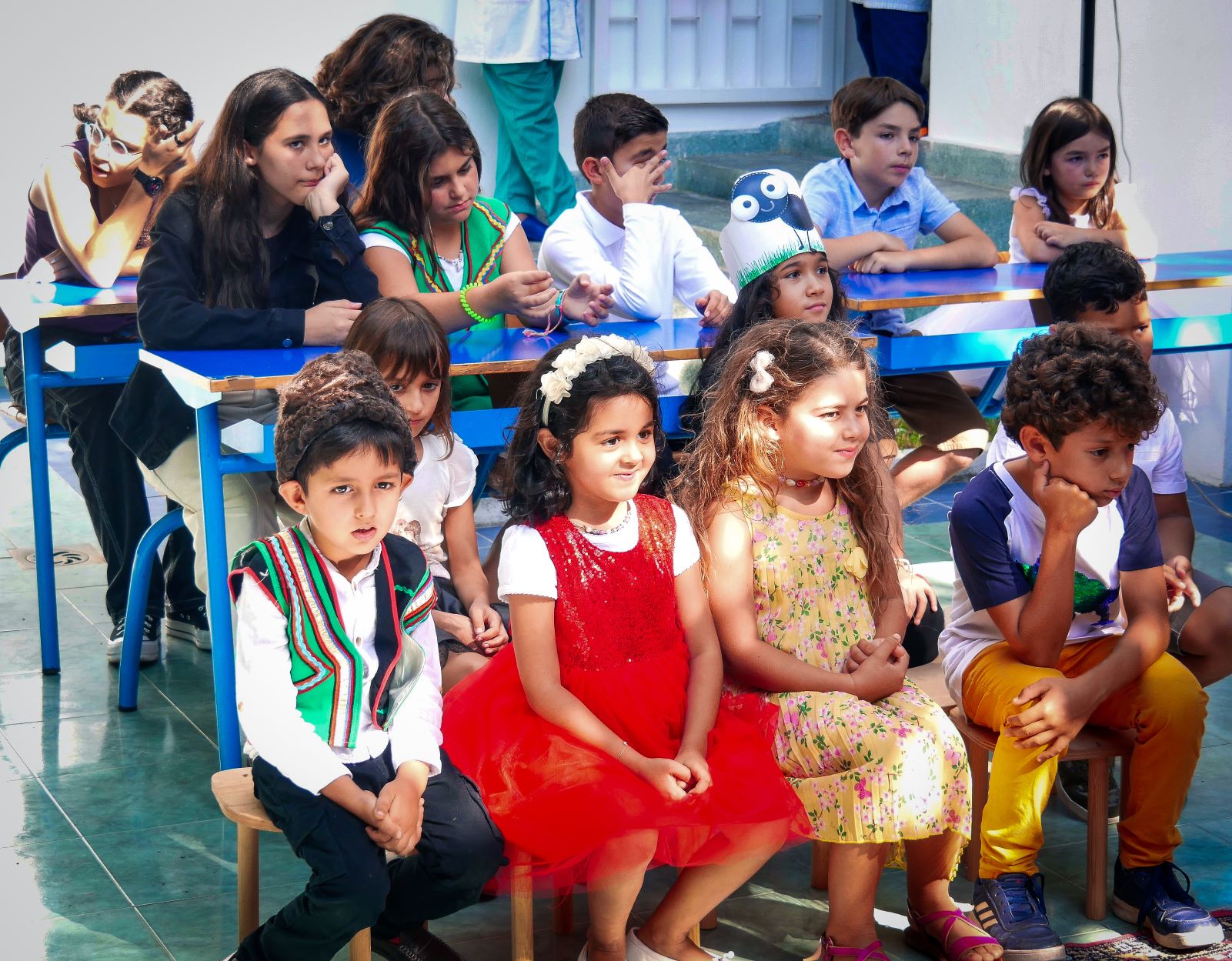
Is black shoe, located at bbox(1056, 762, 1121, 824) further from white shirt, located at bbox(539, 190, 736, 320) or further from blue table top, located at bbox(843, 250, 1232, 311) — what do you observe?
white shirt, located at bbox(539, 190, 736, 320)

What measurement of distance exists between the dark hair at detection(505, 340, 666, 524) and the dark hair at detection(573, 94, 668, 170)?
1443 mm

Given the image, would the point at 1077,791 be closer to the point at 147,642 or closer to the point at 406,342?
the point at 406,342

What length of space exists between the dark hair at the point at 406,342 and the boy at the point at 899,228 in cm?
135

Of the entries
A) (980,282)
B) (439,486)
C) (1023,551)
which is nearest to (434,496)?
(439,486)

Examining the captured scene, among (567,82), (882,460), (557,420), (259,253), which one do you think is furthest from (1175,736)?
(567,82)

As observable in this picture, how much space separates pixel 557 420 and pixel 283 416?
0.42 metres

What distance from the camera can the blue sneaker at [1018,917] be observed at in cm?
240

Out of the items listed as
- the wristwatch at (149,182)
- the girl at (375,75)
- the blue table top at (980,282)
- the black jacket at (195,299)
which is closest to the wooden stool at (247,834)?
the black jacket at (195,299)

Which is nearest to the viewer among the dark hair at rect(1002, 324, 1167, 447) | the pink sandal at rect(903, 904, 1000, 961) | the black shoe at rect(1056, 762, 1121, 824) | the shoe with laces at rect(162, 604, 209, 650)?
the pink sandal at rect(903, 904, 1000, 961)

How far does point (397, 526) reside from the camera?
276 centimetres

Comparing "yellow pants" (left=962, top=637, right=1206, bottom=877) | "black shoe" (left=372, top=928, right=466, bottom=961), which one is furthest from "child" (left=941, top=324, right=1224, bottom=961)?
"black shoe" (left=372, top=928, right=466, bottom=961)

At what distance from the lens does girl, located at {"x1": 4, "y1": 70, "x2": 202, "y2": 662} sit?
3629mm

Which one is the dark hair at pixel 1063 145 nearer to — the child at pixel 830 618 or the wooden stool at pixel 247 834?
the child at pixel 830 618

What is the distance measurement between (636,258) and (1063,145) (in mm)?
1338
